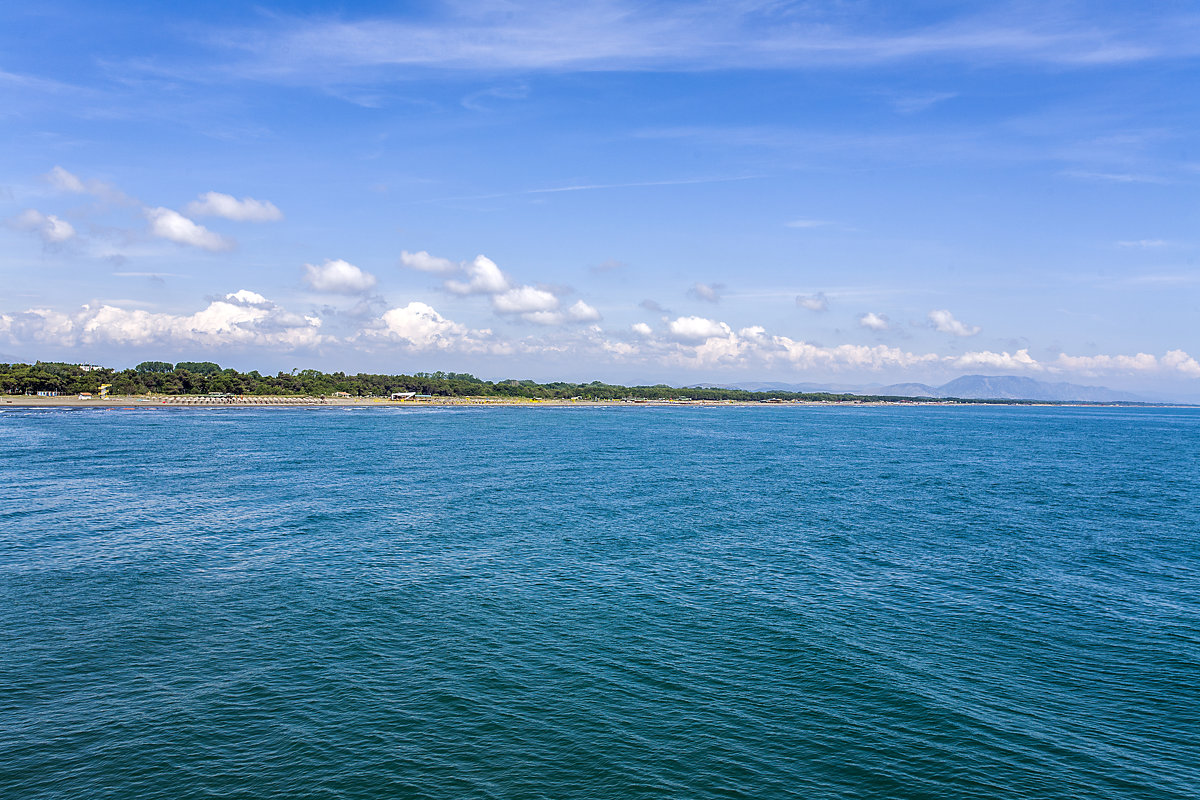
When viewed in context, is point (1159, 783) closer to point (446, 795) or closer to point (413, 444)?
point (446, 795)

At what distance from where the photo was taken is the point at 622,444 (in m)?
119

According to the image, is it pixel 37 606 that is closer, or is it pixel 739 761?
pixel 739 761

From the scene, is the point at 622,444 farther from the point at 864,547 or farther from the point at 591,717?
the point at 591,717

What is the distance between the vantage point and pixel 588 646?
2855cm

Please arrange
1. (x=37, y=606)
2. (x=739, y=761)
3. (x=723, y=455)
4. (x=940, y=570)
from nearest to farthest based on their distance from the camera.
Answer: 1. (x=739, y=761)
2. (x=37, y=606)
3. (x=940, y=570)
4. (x=723, y=455)

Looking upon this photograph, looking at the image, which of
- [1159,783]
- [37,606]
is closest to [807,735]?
[1159,783]

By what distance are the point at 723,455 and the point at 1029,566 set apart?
64.7 meters

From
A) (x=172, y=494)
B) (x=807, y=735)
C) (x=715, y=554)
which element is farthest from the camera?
(x=172, y=494)

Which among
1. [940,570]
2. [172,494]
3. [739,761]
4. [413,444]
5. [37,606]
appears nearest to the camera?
[739,761]

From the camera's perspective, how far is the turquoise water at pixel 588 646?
20.2 m

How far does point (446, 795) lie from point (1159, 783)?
2067cm

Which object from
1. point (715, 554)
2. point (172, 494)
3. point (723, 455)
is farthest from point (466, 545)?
point (723, 455)

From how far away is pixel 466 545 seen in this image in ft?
146

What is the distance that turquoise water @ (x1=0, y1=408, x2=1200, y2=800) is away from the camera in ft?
66.4
